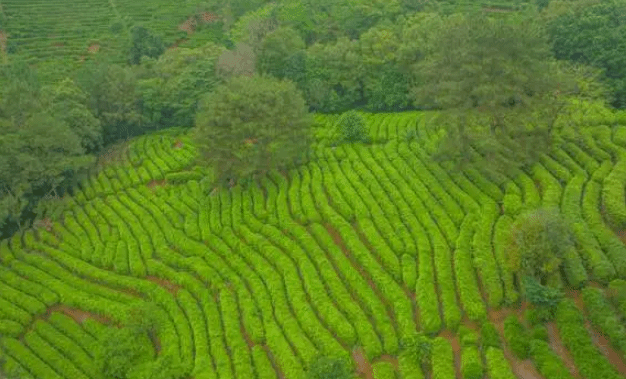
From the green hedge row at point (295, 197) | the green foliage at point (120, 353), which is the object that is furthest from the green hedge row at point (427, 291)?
the green foliage at point (120, 353)

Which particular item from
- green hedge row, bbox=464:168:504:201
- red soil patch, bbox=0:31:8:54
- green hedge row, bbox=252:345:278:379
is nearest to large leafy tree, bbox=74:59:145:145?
red soil patch, bbox=0:31:8:54

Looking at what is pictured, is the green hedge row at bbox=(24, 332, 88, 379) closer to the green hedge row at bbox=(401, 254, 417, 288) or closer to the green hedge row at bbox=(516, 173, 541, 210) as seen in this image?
the green hedge row at bbox=(401, 254, 417, 288)

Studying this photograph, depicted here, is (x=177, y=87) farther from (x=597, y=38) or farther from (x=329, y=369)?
(x=329, y=369)

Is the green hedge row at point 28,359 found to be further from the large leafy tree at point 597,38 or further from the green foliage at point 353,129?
the large leafy tree at point 597,38

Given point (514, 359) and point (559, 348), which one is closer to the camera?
point (559, 348)

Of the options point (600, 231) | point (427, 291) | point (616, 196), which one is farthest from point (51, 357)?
point (616, 196)

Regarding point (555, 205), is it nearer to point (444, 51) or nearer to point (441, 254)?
point (441, 254)

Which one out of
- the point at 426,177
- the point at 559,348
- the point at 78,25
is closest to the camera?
the point at 559,348
